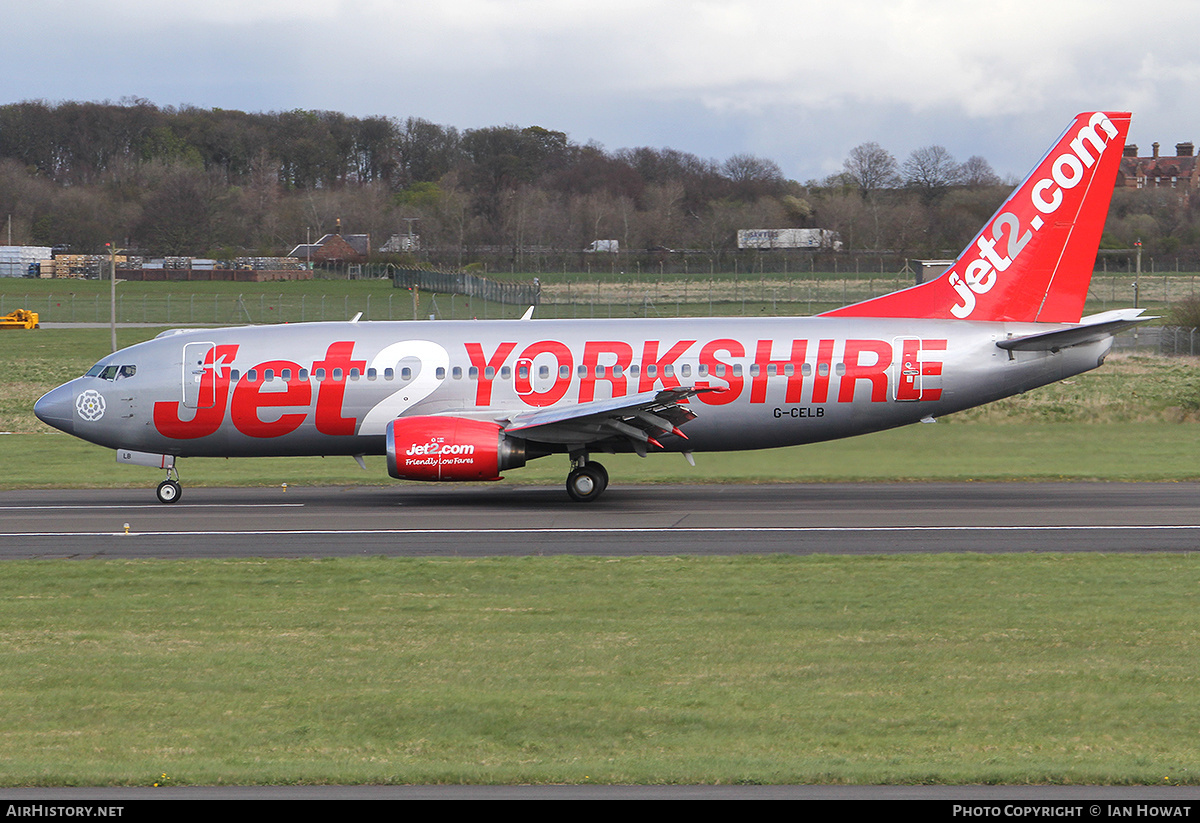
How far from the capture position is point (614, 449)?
86.8 ft

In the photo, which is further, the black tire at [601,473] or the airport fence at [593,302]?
the airport fence at [593,302]

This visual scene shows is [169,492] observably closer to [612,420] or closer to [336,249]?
[612,420]

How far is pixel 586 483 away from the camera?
2611 cm

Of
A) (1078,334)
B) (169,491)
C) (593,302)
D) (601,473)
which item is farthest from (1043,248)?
(593,302)

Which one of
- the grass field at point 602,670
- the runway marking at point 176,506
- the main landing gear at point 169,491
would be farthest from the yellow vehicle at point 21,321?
the grass field at point 602,670

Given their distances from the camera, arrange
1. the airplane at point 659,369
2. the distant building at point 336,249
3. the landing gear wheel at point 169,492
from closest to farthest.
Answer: the airplane at point 659,369, the landing gear wheel at point 169,492, the distant building at point 336,249

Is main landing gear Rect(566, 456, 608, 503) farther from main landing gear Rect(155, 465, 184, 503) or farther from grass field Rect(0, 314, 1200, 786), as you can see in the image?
main landing gear Rect(155, 465, 184, 503)

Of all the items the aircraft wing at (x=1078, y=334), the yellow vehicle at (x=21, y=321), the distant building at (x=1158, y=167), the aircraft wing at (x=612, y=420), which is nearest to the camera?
the aircraft wing at (x=612, y=420)

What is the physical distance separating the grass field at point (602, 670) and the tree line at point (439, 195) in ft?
216

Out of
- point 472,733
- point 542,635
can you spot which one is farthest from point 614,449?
point 472,733

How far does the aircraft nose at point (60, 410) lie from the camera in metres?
27.3

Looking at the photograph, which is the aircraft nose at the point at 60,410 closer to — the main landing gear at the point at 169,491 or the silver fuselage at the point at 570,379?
the silver fuselage at the point at 570,379

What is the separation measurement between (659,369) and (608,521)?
4.24 metres

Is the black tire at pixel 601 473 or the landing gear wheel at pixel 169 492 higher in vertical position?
the black tire at pixel 601 473
